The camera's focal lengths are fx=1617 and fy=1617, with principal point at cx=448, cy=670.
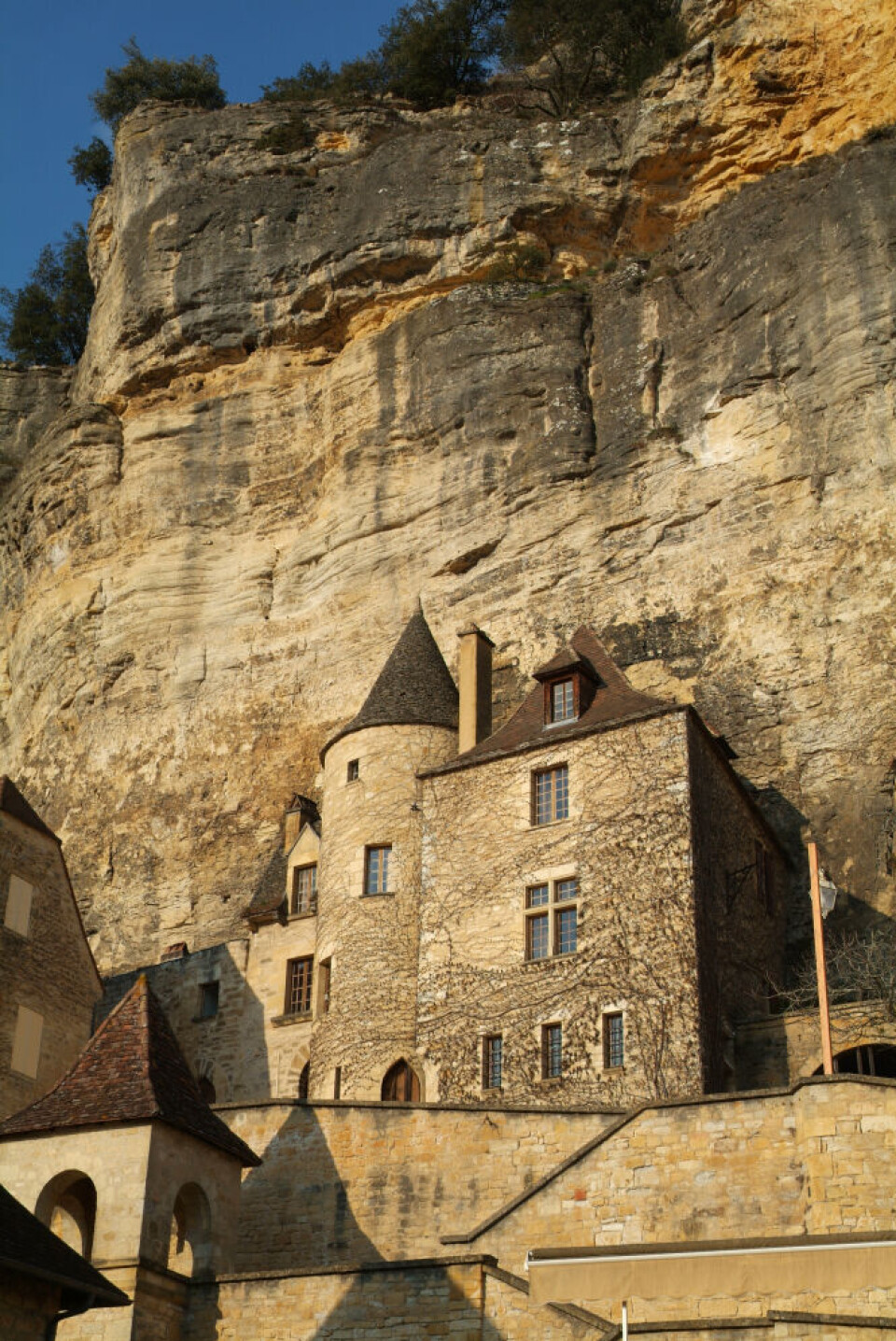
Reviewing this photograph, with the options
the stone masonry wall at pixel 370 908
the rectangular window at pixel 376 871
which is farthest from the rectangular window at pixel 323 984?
the rectangular window at pixel 376 871

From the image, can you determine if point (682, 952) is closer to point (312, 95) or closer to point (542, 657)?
point (542, 657)

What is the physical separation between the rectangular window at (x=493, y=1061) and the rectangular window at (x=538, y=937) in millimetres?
1373

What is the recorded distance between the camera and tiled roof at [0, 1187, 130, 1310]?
48.5 ft

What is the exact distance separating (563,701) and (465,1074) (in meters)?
6.67

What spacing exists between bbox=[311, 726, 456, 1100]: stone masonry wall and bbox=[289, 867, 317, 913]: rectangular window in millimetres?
2123

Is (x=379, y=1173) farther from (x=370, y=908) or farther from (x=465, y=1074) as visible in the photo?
(x=370, y=908)

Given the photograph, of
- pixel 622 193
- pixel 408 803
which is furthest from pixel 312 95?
pixel 408 803

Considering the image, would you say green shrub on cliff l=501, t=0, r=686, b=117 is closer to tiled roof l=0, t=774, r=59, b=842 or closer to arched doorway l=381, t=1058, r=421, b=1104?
tiled roof l=0, t=774, r=59, b=842

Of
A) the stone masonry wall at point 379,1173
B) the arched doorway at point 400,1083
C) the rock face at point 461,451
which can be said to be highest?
the rock face at point 461,451

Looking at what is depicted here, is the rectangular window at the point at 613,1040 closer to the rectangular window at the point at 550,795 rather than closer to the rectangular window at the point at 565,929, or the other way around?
the rectangular window at the point at 565,929

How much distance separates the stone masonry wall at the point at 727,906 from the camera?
23.6 meters

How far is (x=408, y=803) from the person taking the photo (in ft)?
93.2

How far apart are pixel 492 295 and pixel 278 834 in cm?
1435

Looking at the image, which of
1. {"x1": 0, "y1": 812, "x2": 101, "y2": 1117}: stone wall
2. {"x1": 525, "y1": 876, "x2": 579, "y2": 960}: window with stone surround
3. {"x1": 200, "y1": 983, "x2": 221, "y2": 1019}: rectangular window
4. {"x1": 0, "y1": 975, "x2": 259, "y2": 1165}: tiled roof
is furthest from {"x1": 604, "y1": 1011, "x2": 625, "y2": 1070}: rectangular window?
{"x1": 200, "y1": 983, "x2": 221, "y2": 1019}: rectangular window
